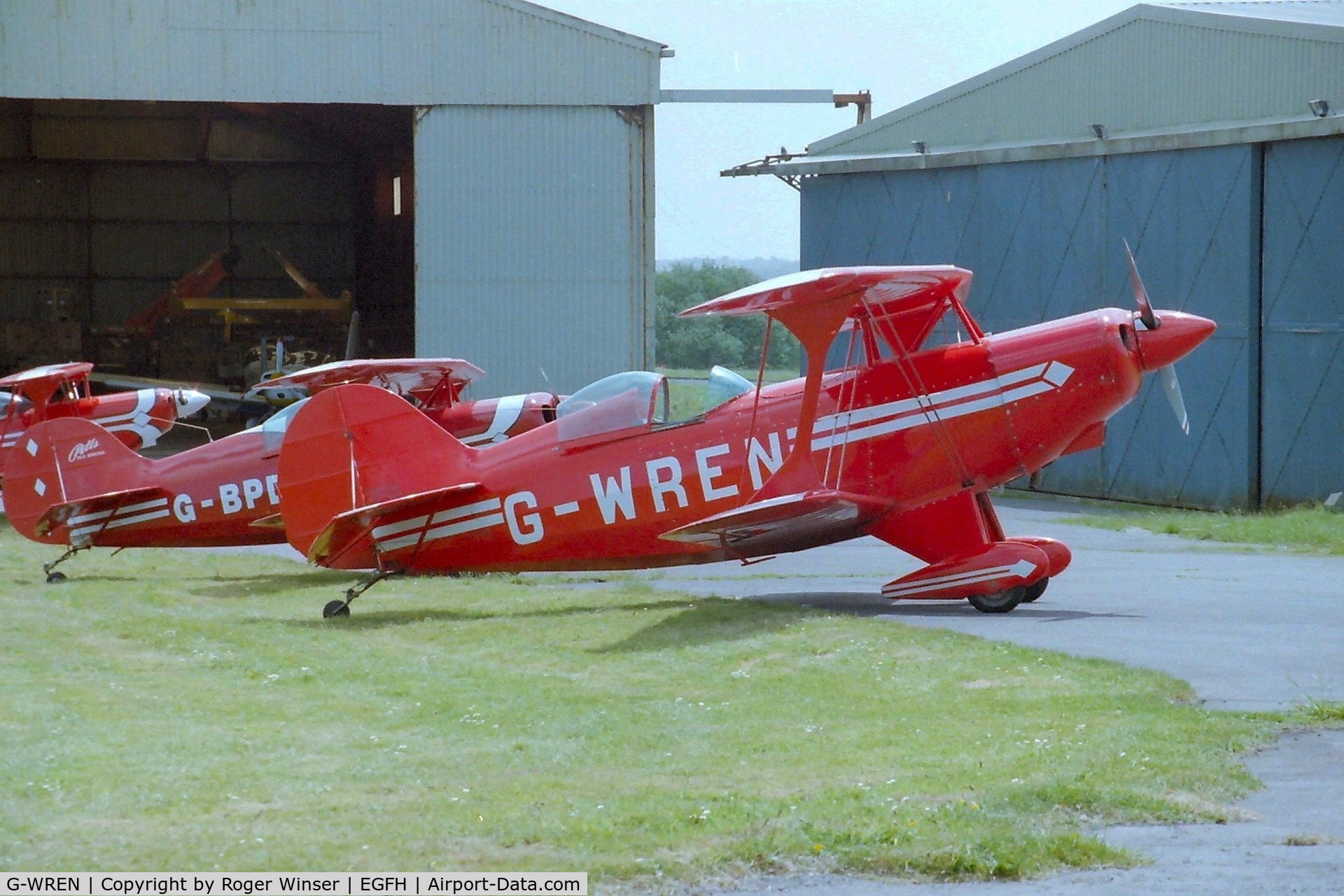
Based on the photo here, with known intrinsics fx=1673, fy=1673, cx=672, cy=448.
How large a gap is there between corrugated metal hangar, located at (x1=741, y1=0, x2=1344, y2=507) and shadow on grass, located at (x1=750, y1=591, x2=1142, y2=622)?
35.5ft

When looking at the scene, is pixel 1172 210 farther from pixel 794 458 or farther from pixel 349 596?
pixel 349 596

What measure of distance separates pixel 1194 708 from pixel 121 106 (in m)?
43.4

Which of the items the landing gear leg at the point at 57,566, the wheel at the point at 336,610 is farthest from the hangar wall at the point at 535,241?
the wheel at the point at 336,610

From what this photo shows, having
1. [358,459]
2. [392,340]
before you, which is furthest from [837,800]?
[392,340]

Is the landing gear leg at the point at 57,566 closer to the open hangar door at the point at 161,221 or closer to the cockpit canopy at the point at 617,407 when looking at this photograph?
the cockpit canopy at the point at 617,407

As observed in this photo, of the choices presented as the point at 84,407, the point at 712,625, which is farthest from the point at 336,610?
the point at 84,407

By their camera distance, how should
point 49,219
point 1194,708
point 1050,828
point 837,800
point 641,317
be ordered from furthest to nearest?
1. point 49,219
2. point 641,317
3. point 1194,708
4. point 837,800
5. point 1050,828

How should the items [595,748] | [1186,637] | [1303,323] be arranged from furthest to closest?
[1303,323] → [1186,637] → [595,748]

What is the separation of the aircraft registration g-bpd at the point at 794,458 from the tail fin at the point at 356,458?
0.02 m

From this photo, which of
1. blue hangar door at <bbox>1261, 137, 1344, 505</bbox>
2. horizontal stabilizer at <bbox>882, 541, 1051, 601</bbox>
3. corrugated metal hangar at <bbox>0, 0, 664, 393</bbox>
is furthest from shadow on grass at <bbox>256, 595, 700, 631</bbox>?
corrugated metal hangar at <bbox>0, 0, 664, 393</bbox>

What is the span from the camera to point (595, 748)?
26.0 feet

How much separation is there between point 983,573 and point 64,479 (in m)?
9.87

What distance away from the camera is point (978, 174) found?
90.9 feet

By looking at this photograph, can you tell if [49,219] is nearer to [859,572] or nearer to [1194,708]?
[859,572]
